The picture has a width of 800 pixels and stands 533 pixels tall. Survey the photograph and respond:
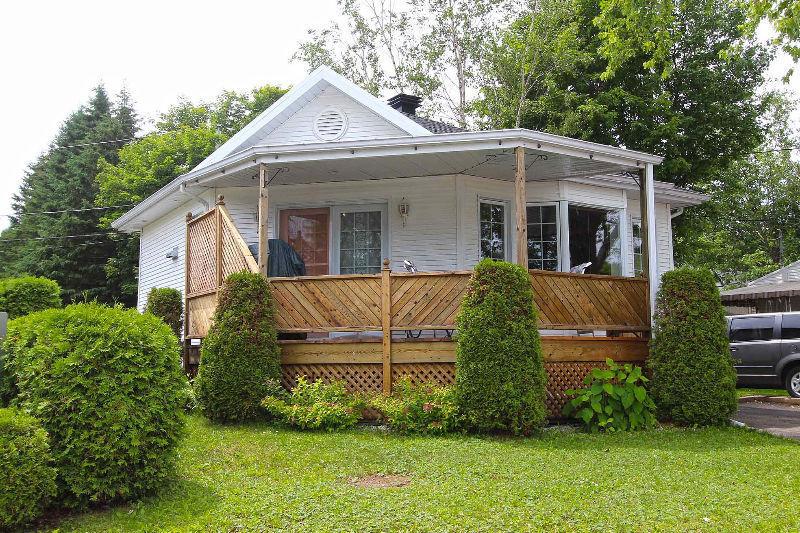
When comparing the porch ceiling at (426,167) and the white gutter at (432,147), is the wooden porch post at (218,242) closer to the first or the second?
the porch ceiling at (426,167)

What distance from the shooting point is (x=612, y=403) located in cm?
834

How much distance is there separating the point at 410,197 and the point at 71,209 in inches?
896

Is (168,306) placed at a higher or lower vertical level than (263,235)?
lower

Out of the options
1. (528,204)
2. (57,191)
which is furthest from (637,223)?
(57,191)

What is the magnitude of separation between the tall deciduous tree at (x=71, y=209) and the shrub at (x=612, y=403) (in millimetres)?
22703

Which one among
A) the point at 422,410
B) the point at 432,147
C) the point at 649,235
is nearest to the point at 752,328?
the point at 649,235

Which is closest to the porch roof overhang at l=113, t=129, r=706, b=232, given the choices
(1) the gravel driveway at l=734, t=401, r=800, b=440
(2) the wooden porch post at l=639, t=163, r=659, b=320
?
(2) the wooden porch post at l=639, t=163, r=659, b=320

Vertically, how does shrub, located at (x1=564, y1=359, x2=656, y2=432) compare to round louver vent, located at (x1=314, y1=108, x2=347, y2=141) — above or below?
below

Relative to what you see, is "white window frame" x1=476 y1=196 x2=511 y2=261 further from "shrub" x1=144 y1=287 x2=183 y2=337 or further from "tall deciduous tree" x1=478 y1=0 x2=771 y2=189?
"tall deciduous tree" x1=478 y1=0 x2=771 y2=189

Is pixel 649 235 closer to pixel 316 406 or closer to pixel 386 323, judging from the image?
pixel 386 323

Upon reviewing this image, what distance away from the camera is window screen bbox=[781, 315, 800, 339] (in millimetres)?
12875

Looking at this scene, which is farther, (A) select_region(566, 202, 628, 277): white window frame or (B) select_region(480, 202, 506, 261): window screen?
(A) select_region(566, 202, 628, 277): white window frame

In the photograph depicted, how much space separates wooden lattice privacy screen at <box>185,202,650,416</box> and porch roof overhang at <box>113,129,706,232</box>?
138 cm

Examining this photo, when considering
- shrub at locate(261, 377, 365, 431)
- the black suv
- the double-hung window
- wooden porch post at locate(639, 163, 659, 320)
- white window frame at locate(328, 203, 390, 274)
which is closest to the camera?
shrub at locate(261, 377, 365, 431)
